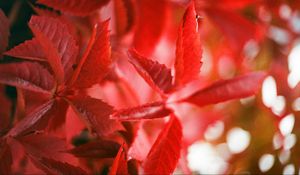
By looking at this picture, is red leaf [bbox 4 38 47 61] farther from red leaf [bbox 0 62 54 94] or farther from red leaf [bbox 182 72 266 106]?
red leaf [bbox 182 72 266 106]

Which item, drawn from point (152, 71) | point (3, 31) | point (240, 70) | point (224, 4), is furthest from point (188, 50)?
point (240, 70)

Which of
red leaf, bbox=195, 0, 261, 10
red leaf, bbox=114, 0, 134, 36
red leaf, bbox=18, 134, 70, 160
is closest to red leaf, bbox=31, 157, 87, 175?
red leaf, bbox=18, 134, 70, 160

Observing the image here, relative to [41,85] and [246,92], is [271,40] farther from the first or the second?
[41,85]

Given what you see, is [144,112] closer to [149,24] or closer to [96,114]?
[96,114]

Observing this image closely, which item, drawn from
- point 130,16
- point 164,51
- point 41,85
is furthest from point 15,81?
point 164,51

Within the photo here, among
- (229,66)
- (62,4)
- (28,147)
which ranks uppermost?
(229,66)
